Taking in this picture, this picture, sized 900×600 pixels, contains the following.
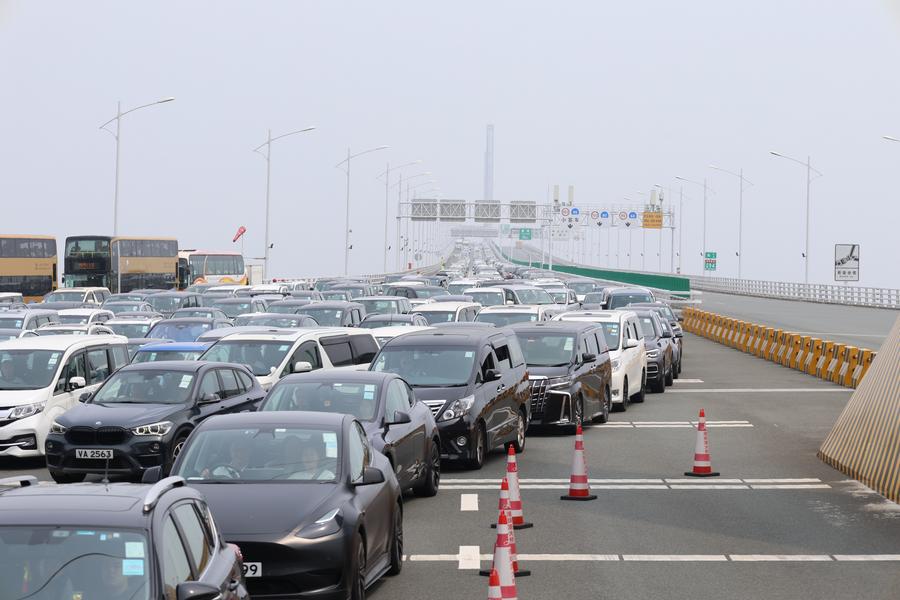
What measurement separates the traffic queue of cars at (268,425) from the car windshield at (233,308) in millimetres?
5587

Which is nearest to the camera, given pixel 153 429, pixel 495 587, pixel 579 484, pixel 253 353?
pixel 495 587

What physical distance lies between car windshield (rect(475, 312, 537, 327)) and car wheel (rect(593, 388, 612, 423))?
6404 mm

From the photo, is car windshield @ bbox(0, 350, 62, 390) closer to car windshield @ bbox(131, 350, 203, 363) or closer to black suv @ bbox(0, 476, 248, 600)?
car windshield @ bbox(131, 350, 203, 363)

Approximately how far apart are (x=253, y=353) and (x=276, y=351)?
36cm

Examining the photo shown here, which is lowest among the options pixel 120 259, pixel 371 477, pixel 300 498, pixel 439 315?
pixel 300 498

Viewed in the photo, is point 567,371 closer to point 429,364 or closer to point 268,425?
point 429,364

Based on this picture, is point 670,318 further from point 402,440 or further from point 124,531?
point 124,531

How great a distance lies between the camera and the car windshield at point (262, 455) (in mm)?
10812

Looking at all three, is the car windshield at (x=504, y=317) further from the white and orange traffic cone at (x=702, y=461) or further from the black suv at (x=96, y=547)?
the black suv at (x=96, y=547)

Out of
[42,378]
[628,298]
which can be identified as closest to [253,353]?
[42,378]

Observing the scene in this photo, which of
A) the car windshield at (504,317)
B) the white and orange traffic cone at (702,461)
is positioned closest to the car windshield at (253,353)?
the white and orange traffic cone at (702,461)

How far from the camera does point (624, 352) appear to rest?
27766 millimetres

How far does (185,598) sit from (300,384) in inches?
355

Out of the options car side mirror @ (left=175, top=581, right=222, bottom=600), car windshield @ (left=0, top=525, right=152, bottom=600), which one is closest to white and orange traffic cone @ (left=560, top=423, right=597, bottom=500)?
car side mirror @ (left=175, top=581, right=222, bottom=600)
